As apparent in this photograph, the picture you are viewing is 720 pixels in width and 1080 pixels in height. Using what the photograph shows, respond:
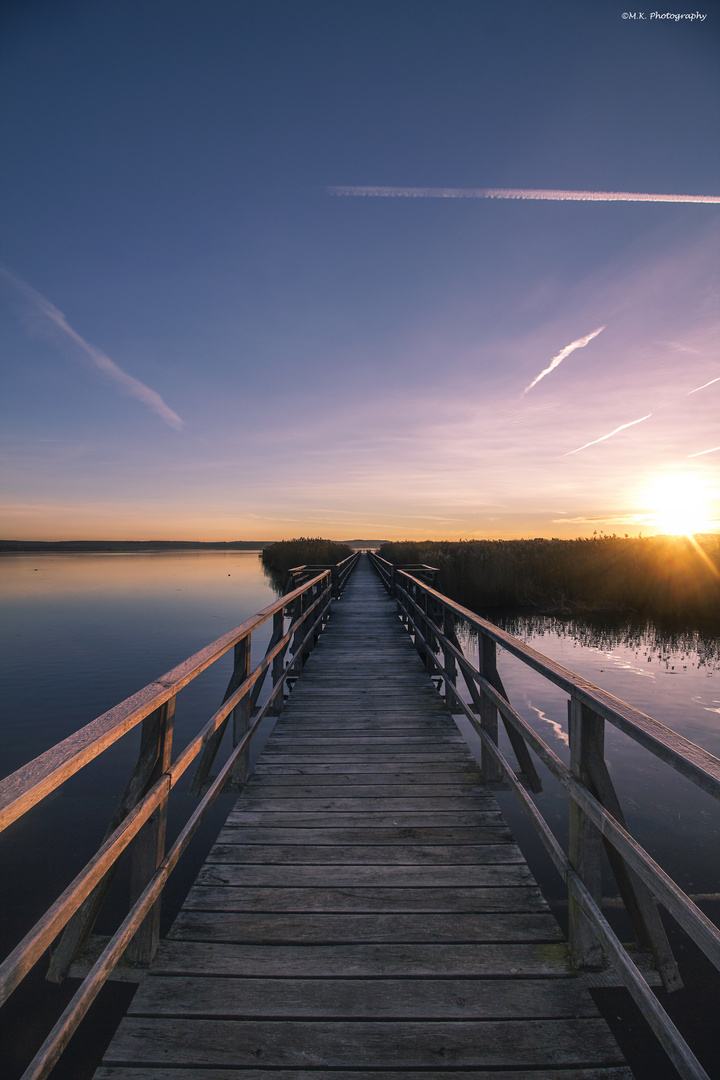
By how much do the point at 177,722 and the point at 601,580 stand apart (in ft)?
46.3

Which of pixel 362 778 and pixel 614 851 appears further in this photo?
pixel 362 778

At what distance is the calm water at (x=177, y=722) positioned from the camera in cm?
403

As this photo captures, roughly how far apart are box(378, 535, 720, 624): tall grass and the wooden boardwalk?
13.2 meters

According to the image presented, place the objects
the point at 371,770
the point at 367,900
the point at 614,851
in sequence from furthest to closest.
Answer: the point at 371,770 < the point at 367,900 < the point at 614,851

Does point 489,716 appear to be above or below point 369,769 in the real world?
above

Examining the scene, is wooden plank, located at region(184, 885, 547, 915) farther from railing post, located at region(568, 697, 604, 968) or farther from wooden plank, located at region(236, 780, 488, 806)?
wooden plank, located at region(236, 780, 488, 806)

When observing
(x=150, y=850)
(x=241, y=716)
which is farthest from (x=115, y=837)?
(x=241, y=716)

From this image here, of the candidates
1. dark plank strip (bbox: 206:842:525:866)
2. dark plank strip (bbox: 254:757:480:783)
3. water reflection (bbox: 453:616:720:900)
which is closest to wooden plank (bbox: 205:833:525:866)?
dark plank strip (bbox: 206:842:525:866)

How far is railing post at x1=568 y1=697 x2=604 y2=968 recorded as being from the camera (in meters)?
2.07

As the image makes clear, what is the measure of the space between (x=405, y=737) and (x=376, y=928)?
2369 mm

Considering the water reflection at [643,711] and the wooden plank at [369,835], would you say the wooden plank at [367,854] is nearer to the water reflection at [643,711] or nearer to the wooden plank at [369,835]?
the wooden plank at [369,835]

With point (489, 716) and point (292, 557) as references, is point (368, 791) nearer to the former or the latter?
point (489, 716)

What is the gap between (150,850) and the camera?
212 cm

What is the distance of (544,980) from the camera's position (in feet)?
6.63
